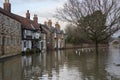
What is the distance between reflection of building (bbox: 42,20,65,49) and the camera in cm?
8644

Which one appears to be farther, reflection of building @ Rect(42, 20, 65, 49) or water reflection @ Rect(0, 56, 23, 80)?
reflection of building @ Rect(42, 20, 65, 49)

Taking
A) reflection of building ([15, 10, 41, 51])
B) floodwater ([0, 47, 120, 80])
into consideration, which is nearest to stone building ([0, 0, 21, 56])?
reflection of building ([15, 10, 41, 51])

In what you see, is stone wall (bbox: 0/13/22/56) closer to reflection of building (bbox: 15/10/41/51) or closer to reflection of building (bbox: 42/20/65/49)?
reflection of building (bbox: 15/10/41/51)

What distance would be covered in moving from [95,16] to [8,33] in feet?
53.3

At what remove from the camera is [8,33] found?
145 feet

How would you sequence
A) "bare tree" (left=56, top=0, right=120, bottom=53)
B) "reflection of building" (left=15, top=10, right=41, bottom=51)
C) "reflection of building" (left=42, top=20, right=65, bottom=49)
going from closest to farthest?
"bare tree" (left=56, top=0, right=120, bottom=53) < "reflection of building" (left=15, top=10, right=41, bottom=51) < "reflection of building" (left=42, top=20, right=65, bottom=49)

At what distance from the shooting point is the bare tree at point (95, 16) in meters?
34.2

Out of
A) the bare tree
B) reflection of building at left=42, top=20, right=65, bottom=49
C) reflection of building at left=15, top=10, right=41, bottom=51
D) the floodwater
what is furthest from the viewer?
reflection of building at left=42, top=20, right=65, bottom=49

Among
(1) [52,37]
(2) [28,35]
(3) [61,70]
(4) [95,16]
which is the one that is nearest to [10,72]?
(3) [61,70]

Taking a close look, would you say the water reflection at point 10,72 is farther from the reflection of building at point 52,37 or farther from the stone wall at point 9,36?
the reflection of building at point 52,37

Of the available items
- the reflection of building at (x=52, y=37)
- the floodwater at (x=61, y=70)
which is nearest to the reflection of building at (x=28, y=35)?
the reflection of building at (x=52, y=37)

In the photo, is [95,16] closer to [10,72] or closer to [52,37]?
[10,72]

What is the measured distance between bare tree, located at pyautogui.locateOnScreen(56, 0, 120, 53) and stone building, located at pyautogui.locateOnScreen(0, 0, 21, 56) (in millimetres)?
10200

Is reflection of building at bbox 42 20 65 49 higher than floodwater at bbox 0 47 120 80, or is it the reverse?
reflection of building at bbox 42 20 65 49
